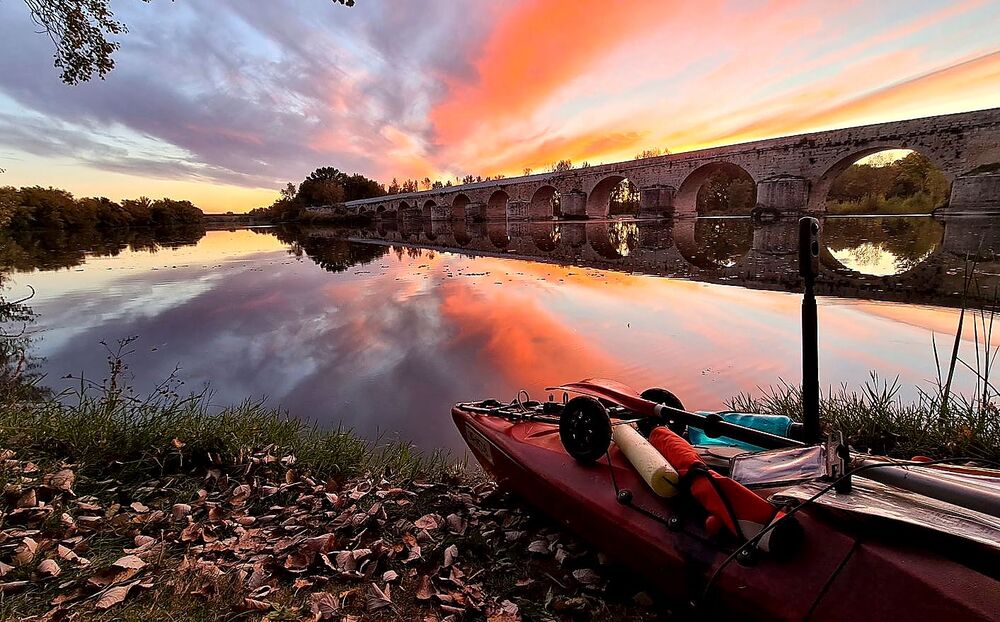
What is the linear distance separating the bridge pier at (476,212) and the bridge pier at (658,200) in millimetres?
22487

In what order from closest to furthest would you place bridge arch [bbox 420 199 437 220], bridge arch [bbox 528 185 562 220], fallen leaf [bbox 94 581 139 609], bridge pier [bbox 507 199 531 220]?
fallen leaf [bbox 94 581 139 609] → bridge arch [bbox 528 185 562 220] → bridge pier [bbox 507 199 531 220] → bridge arch [bbox 420 199 437 220]

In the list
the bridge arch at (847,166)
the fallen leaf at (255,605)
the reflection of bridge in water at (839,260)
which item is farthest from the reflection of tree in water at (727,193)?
the fallen leaf at (255,605)

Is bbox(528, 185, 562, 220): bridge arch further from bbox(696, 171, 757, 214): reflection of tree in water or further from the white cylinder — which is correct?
the white cylinder

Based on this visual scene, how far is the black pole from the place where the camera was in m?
1.77

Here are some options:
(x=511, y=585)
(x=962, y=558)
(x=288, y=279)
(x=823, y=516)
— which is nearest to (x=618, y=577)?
(x=511, y=585)

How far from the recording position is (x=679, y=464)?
2.04m

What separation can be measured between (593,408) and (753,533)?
1.03 meters

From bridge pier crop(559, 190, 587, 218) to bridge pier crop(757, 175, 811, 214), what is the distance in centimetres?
1655

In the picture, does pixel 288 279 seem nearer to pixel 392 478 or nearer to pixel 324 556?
pixel 392 478

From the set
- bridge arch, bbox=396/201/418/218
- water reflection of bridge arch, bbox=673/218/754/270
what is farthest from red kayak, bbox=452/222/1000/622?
bridge arch, bbox=396/201/418/218

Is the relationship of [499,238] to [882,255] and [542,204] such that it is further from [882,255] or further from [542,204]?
[542,204]

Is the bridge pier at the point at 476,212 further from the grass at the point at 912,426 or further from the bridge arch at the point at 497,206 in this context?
the grass at the point at 912,426

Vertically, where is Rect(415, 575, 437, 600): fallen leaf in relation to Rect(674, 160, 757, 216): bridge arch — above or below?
below

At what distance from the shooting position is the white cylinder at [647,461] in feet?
6.53
